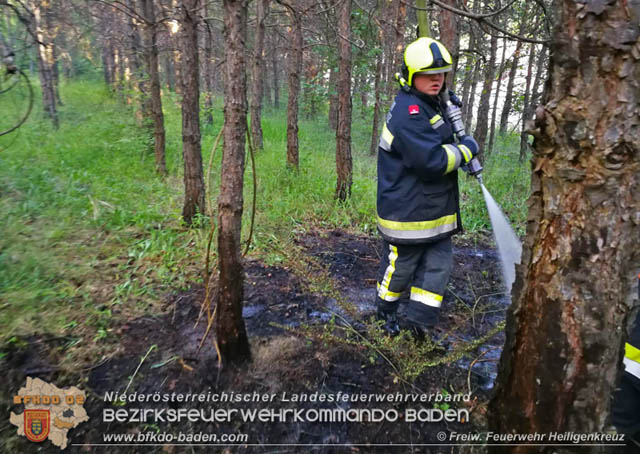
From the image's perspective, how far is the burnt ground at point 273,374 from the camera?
6.10 feet

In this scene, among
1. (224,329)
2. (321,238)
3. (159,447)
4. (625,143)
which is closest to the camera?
(625,143)

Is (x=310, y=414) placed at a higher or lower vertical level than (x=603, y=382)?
lower

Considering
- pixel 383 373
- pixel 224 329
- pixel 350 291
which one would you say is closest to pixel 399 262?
pixel 383 373

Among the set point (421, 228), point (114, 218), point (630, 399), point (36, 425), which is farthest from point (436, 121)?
point (114, 218)

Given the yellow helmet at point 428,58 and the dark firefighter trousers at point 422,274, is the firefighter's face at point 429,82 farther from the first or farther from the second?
the dark firefighter trousers at point 422,274

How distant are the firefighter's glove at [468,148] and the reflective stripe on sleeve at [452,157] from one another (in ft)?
0.29

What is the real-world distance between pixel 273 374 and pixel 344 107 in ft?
14.5

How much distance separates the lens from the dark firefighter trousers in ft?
8.10

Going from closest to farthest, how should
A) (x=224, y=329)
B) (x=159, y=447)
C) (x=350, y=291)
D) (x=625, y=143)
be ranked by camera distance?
(x=625, y=143)
(x=159, y=447)
(x=224, y=329)
(x=350, y=291)

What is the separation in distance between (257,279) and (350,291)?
0.93 meters

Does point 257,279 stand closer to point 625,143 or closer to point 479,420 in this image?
point 479,420

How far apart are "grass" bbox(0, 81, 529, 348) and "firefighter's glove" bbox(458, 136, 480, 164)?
78.1 inches

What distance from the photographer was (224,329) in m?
2.22

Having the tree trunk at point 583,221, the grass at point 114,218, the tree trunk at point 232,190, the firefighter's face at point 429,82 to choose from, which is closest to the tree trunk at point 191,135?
the grass at point 114,218
